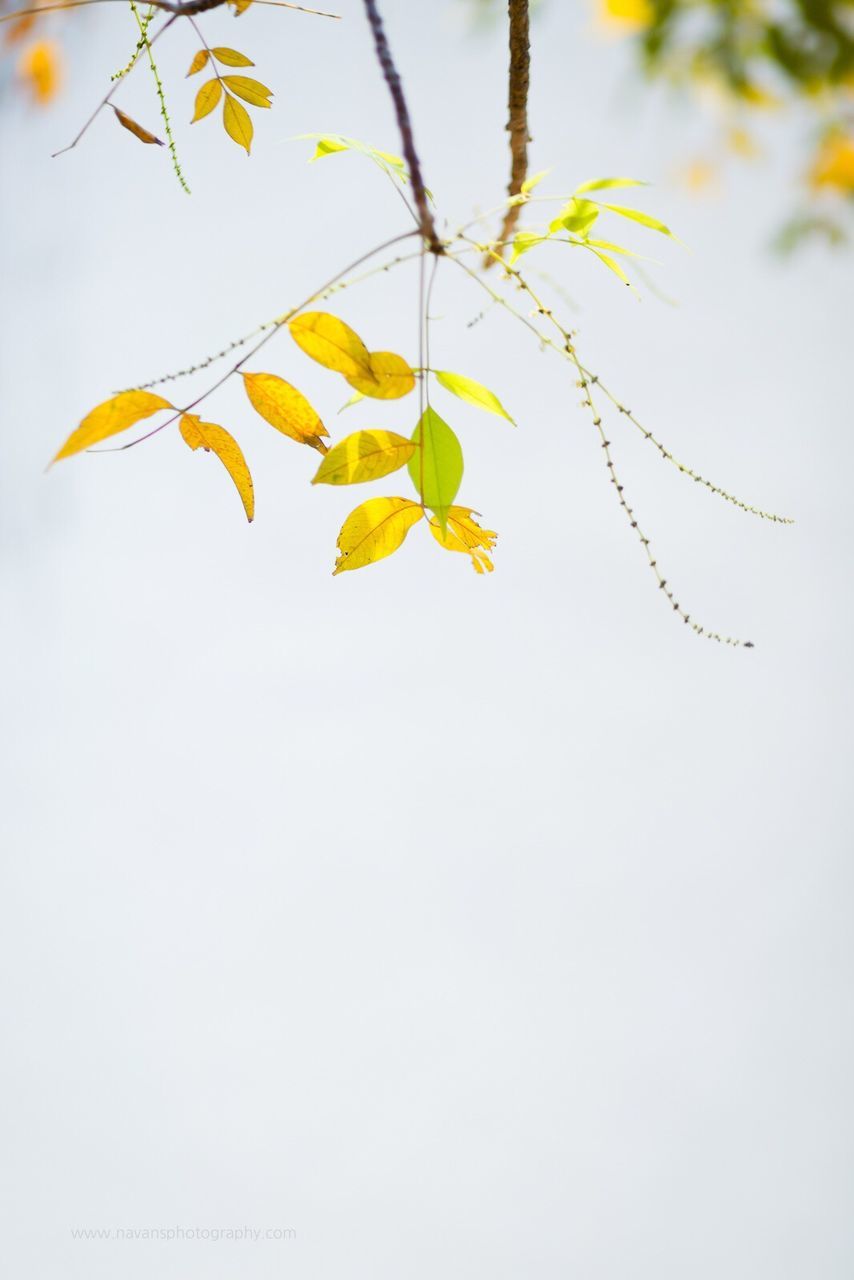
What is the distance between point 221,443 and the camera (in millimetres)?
333

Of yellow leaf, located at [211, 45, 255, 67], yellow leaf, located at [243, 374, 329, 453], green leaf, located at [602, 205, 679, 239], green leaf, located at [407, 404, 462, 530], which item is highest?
yellow leaf, located at [211, 45, 255, 67]

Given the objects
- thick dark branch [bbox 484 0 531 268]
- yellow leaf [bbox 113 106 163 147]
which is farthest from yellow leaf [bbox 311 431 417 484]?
yellow leaf [bbox 113 106 163 147]

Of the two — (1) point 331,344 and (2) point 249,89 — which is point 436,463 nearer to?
(1) point 331,344

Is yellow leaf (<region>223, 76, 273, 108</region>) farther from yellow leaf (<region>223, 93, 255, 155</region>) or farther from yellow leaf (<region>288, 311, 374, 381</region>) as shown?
yellow leaf (<region>288, 311, 374, 381</region>)

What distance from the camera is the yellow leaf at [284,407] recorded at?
1.03ft

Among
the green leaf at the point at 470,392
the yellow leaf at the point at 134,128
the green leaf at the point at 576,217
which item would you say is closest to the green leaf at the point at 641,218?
the green leaf at the point at 576,217

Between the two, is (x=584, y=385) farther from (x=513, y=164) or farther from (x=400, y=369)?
(x=513, y=164)

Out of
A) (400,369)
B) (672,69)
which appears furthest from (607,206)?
(400,369)

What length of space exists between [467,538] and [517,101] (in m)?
0.27

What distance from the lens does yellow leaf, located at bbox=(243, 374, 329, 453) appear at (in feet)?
1.03

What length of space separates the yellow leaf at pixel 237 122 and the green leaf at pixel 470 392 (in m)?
0.26

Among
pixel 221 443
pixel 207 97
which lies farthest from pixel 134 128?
pixel 221 443

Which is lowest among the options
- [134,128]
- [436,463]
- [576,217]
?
[436,463]

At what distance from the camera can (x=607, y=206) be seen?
352 mm
